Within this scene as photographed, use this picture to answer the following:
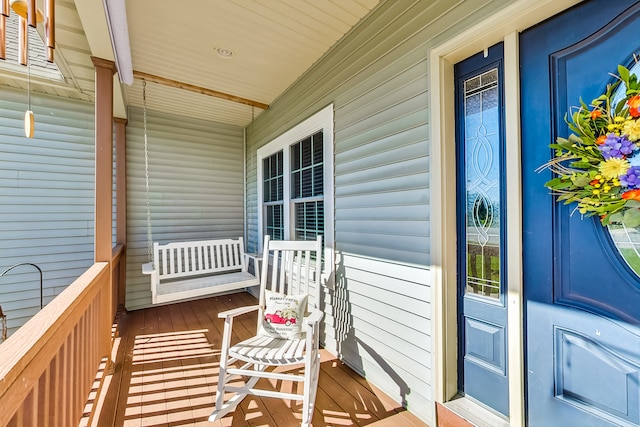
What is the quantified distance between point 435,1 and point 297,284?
7.27 ft

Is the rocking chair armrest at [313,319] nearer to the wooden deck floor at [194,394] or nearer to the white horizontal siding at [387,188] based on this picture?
the white horizontal siding at [387,188]

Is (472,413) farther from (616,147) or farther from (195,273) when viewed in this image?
(195,273)

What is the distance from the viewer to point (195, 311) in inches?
153

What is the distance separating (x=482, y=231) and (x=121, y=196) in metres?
4.24

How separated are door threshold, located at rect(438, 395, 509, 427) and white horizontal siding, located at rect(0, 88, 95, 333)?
14.5 ft

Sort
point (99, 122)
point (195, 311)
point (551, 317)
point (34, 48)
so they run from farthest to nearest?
1. point (195, 311)
2. point (34, 48)
3. point (99, 122)
4. point (551, 317)

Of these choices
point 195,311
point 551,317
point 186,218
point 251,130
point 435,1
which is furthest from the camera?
point 251,130

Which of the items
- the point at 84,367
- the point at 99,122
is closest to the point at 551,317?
the point at 84,367

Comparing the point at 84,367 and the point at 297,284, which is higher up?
the point at 297,284

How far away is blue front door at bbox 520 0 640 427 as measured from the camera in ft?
3.78

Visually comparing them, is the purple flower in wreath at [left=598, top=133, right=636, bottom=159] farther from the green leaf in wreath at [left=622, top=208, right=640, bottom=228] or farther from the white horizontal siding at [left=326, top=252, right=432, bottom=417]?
the white horizontal siding at [left=326, top=252, right=432, bottom=417]

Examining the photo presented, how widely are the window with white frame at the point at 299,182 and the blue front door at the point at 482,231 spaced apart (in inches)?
47.0

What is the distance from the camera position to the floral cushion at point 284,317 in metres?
2.14

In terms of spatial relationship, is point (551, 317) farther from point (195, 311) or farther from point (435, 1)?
point (195, 311)
